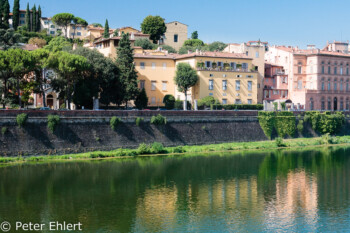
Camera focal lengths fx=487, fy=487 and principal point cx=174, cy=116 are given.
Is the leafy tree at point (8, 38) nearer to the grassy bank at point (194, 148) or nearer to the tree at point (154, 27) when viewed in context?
the grassy bank at point (194, 148)

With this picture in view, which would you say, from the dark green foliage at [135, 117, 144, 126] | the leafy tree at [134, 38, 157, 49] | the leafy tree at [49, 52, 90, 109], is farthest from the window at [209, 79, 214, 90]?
the leafy tree at [134, 38, 157, 49]

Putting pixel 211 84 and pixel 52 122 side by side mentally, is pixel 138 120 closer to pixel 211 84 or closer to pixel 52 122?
pixel 52 122

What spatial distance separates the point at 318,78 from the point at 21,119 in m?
46.5

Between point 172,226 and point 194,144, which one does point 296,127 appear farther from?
point 172,226

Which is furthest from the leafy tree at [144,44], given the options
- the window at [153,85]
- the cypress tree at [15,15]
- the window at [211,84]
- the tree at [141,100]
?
the cypress tree at [15,15]

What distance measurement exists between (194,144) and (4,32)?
108ft

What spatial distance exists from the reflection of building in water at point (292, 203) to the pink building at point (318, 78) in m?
35.7

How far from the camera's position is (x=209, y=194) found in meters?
33.1

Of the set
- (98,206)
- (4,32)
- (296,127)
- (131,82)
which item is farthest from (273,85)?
(98,206)

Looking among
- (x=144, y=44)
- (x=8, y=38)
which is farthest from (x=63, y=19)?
(x=8, y=38)

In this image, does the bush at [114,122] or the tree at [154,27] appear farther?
the tree at [154,27]

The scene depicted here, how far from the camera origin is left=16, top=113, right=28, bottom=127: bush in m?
43.2

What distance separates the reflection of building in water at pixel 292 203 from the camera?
27.2m

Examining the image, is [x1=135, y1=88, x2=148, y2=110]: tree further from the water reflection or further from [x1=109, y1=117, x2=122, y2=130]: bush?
the water reflection
